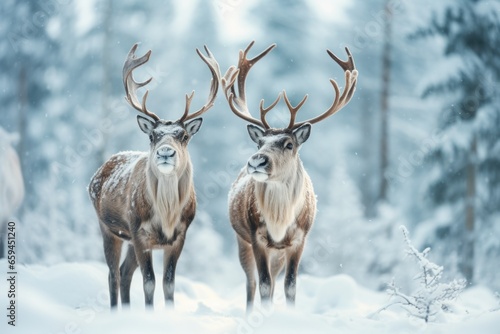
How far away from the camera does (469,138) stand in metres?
12.0

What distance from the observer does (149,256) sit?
689 cm

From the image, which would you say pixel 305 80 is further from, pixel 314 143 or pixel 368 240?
pixel 368 240

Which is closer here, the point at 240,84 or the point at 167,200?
the point at 167,200

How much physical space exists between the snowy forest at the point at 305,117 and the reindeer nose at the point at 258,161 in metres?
3.38

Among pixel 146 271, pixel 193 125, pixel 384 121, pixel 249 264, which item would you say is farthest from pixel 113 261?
pixel 384 121

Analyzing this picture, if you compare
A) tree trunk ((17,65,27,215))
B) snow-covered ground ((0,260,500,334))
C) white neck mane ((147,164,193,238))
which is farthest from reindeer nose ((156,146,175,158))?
tree trunk ((17,65,27,215))

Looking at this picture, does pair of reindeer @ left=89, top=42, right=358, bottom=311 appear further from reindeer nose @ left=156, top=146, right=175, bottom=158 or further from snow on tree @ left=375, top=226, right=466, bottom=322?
snow on tree @ left=375, top=226, right=466, bottom=322

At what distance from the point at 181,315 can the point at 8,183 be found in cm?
451

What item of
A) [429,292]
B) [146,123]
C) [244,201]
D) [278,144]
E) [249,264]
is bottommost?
[429,292]

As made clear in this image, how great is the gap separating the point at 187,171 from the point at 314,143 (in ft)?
29.4

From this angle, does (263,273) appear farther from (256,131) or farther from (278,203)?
(256,131)

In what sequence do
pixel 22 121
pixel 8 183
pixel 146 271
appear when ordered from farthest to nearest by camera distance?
pixel 22 121 < pixel 8 183 < pixel 146 271

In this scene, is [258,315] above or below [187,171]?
below

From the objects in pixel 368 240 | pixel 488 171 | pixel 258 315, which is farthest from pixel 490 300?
pixel 258 315
